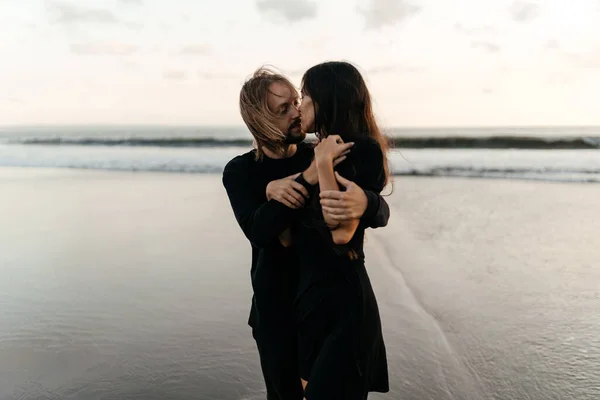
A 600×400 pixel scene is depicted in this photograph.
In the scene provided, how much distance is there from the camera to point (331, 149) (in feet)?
4.68

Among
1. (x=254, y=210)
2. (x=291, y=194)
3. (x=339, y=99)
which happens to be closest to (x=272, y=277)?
(x=254, y=210)

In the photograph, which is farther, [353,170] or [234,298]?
[234,298]

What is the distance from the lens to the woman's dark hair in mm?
1545

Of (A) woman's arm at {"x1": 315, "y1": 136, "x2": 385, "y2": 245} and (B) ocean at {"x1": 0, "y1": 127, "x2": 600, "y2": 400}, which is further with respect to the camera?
(B) ocean at {"x1": 0, "y1": 127, "x2": 600, "y2": 400}

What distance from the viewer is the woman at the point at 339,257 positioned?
154 cm

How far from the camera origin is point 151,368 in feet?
10.0

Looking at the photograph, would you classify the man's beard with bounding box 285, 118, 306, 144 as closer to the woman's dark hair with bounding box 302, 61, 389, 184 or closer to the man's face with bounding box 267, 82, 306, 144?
the man's face with bounding box 267, 82, 306, 144

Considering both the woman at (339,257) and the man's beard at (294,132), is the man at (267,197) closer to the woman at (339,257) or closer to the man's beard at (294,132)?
the man's beard at (294,132)

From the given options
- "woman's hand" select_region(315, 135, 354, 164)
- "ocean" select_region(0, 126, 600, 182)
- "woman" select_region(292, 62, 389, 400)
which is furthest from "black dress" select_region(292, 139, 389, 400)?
"ocean" select_region(0, 126, 600, 182)

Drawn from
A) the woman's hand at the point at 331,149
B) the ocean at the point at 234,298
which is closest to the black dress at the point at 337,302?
the woman's hand at the point at 331,149

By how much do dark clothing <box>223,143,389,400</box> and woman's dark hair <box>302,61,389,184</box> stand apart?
268mm

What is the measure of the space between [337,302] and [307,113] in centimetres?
58

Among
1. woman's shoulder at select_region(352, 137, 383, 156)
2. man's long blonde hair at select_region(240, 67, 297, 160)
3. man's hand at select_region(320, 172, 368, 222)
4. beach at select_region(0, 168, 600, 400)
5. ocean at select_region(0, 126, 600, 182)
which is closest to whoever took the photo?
man's hand at select_region(320, 172, 368, 222)

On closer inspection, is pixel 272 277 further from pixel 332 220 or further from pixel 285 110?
pixel 285 110
